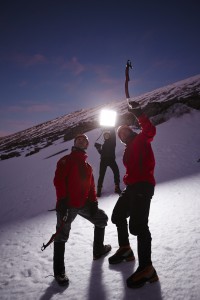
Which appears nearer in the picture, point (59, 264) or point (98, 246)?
point (59, 264)

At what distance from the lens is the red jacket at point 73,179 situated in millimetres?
3930

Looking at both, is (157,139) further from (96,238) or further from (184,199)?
(96,238)

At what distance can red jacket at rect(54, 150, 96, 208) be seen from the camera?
3930 millimetres

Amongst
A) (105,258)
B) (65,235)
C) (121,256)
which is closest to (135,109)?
(65,235)

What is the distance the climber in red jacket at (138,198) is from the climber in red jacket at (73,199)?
Result: 0.41m

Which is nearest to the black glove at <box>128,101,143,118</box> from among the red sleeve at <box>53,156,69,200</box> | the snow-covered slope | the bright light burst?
the bright light burst

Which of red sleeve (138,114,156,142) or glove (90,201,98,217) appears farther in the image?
glove (90,201,98,217)

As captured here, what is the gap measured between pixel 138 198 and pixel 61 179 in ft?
3.99

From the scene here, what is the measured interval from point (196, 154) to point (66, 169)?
930 cm

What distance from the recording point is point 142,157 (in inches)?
148

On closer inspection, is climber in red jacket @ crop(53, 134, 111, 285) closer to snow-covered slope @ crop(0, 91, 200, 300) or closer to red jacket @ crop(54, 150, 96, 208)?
red jacket @ crop(54, 150, 96, 208)

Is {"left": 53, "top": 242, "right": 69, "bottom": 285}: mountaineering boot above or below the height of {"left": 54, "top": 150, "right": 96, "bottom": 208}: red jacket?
below

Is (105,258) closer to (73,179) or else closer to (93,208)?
(93,208)

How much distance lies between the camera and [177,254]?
12.8ft
